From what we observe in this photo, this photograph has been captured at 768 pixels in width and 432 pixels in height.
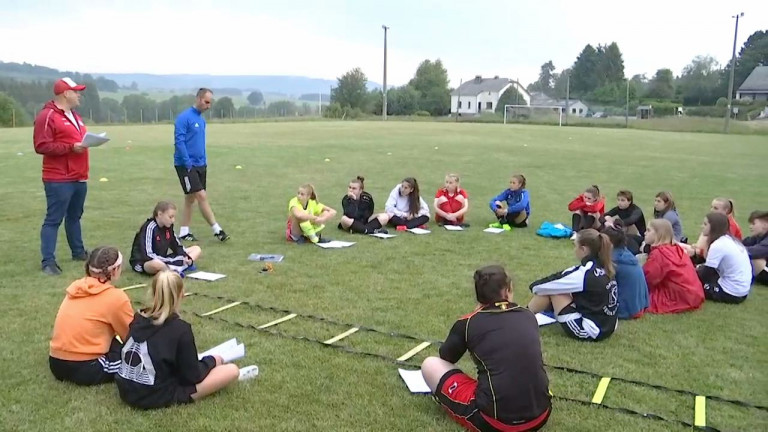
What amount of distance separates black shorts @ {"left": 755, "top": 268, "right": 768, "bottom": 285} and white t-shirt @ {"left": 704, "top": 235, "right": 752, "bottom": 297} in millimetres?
998

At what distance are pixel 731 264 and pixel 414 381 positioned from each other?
428cm

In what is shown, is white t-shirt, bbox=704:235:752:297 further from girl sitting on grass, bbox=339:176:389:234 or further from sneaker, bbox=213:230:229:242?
sneaker, bbox=213:230:229:242

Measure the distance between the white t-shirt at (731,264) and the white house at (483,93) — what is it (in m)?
106

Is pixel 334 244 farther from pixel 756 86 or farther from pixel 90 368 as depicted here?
pixel 756 86

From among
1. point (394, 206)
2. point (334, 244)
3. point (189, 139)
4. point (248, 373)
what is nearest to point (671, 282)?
point (248, 373)

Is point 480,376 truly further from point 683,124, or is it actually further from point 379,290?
point 683,124

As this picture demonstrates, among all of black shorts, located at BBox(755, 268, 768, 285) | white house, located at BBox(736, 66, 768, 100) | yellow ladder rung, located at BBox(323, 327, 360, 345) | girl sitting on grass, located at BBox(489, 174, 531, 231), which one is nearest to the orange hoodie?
yellow ladder rung, located at BBox(323, 327, 360, 345)

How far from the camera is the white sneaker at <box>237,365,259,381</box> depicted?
4.82m

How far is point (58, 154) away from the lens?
7.59 metres

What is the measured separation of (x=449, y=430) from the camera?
4172 millimetres

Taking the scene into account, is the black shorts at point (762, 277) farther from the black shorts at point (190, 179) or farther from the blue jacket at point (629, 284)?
the black shorts at point (190, 179)

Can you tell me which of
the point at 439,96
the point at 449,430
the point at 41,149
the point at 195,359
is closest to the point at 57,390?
the point at 195,359

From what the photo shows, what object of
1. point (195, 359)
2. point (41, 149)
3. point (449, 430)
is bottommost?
point (449, 430)

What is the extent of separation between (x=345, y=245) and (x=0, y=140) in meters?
26.8
